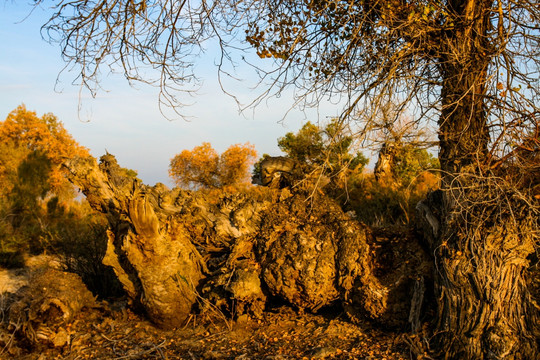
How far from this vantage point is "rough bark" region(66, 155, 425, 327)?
444 centimetres

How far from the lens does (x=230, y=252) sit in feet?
15.6

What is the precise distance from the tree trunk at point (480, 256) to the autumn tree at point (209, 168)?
11628 millimetres

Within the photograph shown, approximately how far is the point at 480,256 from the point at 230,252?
2388 mm

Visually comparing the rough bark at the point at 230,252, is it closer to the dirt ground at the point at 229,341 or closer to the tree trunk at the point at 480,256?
the dirt ground at the point at 229,341

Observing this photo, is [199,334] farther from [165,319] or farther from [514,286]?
[514,286]

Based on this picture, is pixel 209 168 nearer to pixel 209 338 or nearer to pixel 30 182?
pixel 30 182

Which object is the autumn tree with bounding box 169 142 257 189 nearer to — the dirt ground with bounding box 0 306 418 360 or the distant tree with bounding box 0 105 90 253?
the distant tree with bounding box 0 105 90 253

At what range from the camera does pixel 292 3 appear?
462 cm

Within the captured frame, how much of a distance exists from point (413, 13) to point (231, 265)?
2.99m

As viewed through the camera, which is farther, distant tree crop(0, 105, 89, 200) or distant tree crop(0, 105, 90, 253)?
distant tree crop(0, 105, 89, 200)

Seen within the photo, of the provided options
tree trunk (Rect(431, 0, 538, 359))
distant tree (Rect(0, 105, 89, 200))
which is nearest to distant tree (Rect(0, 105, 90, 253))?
distant tree (Rect(0, 105, 89, 200))

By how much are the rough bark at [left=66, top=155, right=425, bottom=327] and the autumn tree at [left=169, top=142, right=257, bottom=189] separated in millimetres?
10523

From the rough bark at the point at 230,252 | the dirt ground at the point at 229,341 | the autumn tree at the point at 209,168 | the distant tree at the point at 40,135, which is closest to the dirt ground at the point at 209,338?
the dirt ground at the point at 229,341

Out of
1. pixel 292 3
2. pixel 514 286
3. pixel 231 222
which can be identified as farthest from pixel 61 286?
pixel 514 286
